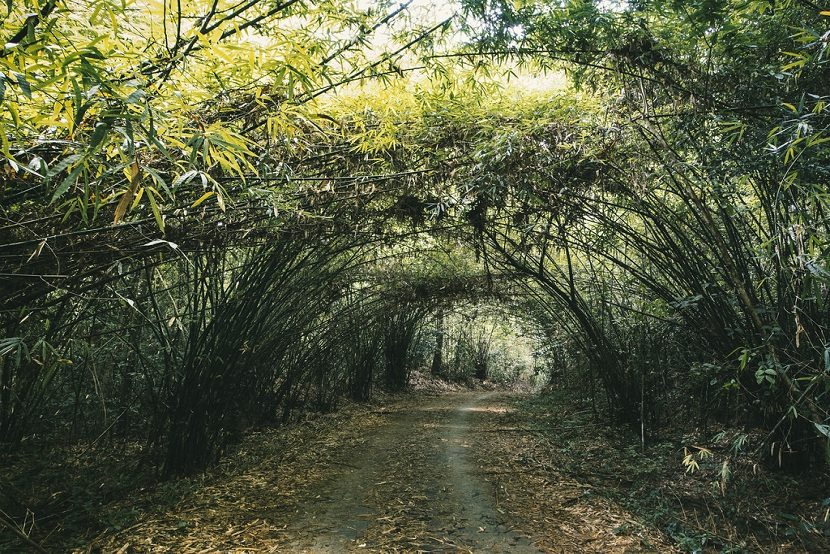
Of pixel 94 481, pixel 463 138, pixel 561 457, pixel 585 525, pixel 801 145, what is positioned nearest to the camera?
pixel 801 145

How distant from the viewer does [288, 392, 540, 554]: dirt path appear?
280 centimetres

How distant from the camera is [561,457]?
4930 mm

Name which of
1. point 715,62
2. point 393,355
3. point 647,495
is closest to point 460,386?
point 393,355

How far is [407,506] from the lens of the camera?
3393mm

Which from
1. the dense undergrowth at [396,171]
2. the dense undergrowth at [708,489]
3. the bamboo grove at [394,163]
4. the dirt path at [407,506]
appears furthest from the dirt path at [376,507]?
the bamboo grove at [394,163]

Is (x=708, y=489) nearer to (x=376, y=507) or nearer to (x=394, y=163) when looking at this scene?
(x=376, y=507)

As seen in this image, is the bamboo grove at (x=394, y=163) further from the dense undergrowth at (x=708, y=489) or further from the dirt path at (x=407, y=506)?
the dirt path at (x=407, y=506)

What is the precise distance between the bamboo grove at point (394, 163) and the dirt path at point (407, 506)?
1.35 m

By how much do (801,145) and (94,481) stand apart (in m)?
5.10

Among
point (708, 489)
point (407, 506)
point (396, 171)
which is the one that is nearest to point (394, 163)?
point (396, 171)

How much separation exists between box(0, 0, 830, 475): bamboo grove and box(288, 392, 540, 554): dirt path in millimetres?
1352

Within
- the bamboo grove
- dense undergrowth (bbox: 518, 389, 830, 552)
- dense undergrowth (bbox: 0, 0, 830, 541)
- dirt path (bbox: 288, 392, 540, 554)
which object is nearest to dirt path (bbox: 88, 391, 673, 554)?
dirt path (bbox: 288, 392, 540, 554)

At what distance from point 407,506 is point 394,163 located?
2413 millimetres

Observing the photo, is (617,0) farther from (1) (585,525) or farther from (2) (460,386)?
(2) (460,386)
